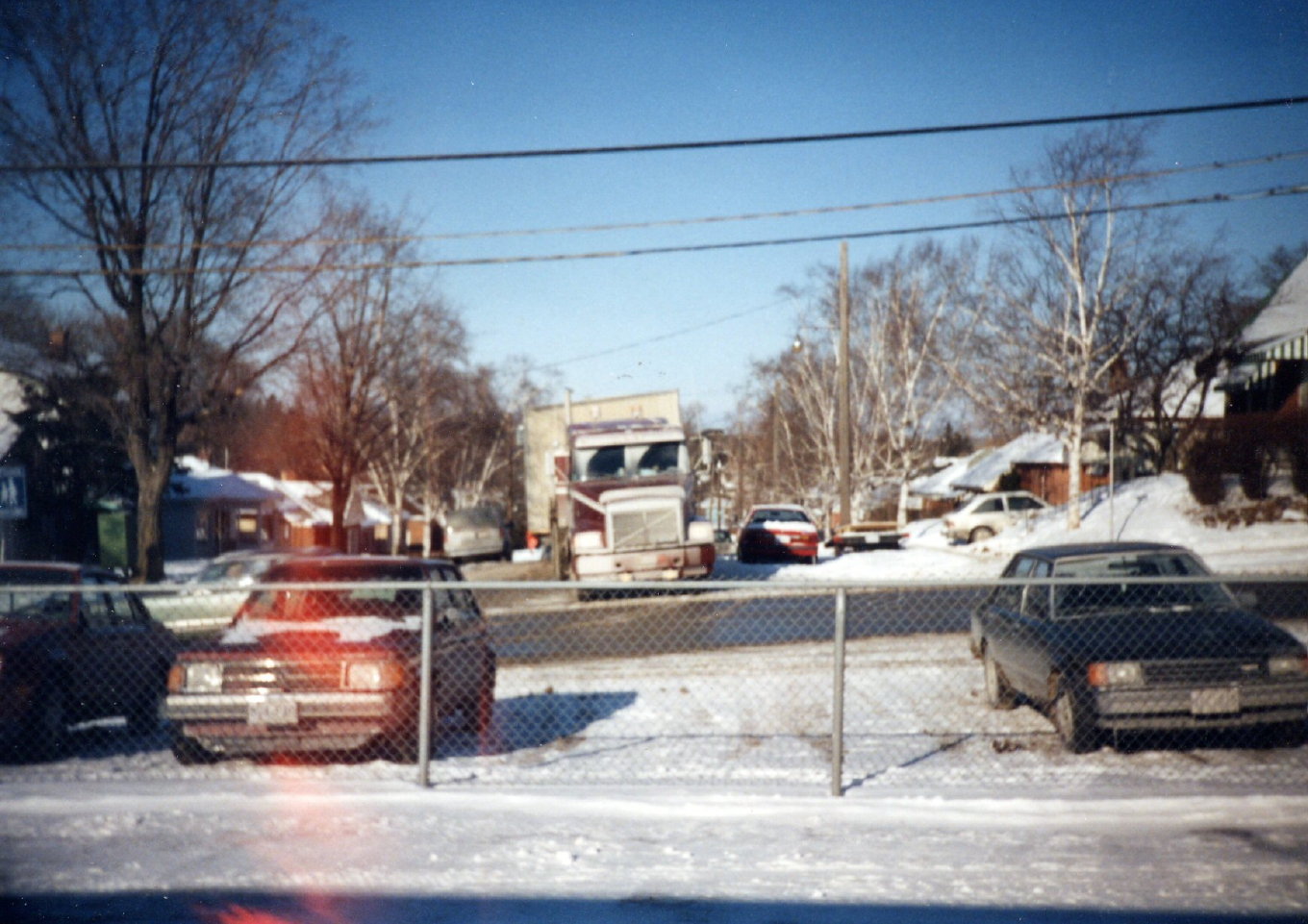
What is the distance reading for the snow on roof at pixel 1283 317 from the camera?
31266 millimetres

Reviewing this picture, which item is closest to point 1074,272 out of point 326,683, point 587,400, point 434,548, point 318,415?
point 587,400

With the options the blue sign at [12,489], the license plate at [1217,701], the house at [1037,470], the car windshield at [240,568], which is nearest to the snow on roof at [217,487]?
the car windshield at [240,568]

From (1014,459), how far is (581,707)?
40.6 metres

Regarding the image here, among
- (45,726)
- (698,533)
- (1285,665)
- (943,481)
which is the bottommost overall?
(45,726)

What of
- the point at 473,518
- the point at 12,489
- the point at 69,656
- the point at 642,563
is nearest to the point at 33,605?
the point at 69,656

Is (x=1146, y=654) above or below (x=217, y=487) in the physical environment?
below

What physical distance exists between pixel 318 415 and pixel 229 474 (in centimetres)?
2023

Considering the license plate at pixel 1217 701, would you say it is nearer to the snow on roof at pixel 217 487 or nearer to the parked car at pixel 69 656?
the parked car at pixel 69 656

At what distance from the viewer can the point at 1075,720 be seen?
7246mm

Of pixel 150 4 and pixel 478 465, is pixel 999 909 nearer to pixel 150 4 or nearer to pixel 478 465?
pixel 150 4

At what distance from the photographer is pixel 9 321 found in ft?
66.0

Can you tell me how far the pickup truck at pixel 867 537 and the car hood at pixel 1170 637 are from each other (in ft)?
72.6

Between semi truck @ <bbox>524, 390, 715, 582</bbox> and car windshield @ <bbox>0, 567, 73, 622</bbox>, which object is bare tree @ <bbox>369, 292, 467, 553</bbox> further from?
car windshield @ <bbox>0, 567, 73, 622</bbox>

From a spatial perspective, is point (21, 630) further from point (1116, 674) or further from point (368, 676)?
point (1116, 674)
